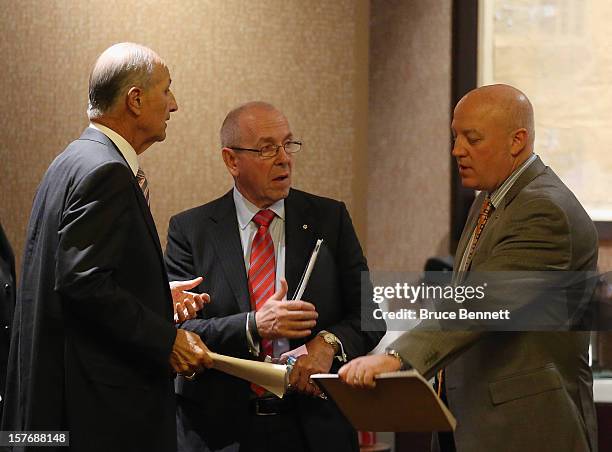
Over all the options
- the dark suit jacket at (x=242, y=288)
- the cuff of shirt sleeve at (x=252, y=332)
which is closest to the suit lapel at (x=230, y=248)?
the dark suit jacket at (x=242, y=288)

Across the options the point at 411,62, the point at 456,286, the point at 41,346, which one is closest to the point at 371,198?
the point at 411,62

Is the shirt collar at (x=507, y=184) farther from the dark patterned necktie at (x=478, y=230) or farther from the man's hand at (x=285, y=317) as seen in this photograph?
the man's hand at (x=285, y=317)

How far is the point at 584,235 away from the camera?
2.32 m

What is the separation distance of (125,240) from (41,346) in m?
0.32

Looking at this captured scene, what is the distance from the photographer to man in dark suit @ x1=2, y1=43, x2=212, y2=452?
6.91 feet

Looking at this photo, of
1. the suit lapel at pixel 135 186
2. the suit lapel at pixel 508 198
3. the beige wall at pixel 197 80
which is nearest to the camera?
the suit lapel at pixel 135 186

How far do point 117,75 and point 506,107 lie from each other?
103 centimetres

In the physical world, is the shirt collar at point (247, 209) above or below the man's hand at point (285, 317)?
above

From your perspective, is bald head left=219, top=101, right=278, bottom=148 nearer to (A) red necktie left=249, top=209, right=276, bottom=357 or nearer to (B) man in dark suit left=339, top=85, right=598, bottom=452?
(A) red necktie left=249, top=209, right=276, bottom=357

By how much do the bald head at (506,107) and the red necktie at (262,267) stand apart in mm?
699

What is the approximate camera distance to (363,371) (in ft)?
7.06

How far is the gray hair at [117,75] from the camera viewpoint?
230 centimetres

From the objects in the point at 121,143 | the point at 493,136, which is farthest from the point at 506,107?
the point at 121,143

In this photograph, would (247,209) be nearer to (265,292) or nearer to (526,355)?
(265,292)
